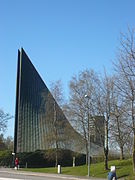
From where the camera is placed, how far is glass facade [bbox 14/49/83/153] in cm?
3756

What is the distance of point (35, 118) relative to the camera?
50.7 metres

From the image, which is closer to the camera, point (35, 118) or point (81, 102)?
point (81, 102)

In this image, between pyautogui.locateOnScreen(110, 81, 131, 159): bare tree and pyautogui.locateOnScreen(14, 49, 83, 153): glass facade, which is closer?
pyautogui.locateOnScreen(110, 81, 131, 159): bare tree

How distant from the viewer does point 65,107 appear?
114 ft

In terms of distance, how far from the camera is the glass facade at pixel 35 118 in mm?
37562

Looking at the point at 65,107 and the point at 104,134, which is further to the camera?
the point at 65,107

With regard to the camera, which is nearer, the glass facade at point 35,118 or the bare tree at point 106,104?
the bare tree at point 106,104

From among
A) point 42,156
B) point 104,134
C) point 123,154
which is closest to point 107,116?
point 104,134

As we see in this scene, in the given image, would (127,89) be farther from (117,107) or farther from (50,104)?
(50,104)

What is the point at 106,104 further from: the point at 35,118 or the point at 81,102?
the point at 35,118

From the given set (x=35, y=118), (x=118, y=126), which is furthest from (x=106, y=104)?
(x=35, y=118)

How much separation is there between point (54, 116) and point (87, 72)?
9388mm

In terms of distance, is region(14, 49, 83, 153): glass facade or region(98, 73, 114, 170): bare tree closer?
region(98, 73, 114, 170): bare tree

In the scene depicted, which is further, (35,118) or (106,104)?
(35,118)
